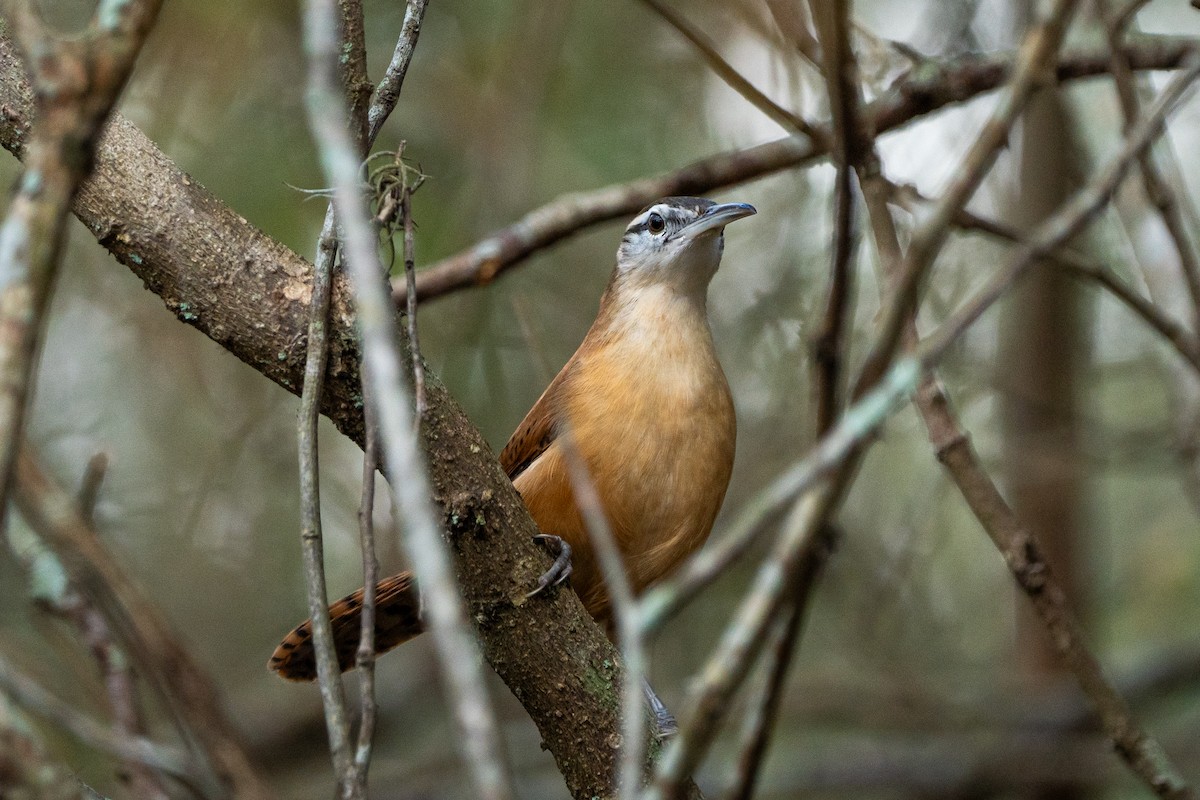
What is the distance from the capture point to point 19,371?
1.63 metres

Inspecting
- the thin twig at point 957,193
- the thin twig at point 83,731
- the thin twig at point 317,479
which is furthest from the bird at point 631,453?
the thin twig at point 957,193

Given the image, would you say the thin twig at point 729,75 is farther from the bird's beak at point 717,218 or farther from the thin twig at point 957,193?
the thin twig at point 957,193

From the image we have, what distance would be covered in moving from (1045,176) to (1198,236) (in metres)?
2.16

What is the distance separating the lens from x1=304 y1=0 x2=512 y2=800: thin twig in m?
1.47

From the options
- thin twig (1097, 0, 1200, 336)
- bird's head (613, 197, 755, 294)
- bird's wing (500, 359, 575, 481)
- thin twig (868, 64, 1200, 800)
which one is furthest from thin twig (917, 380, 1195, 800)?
bird's head (613, 197, 755, 294)

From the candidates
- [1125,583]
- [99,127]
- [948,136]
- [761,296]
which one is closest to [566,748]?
[99,127]

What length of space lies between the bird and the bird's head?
0.04 ft

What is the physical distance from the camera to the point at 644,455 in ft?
14.1

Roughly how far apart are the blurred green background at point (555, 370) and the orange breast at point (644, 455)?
3.60 ft

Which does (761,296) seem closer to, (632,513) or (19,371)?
(632,513)

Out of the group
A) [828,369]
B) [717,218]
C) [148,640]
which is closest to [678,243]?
[717,218]

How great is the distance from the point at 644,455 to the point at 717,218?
3.51ft

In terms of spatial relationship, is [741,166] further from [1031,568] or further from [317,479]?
[317,479]

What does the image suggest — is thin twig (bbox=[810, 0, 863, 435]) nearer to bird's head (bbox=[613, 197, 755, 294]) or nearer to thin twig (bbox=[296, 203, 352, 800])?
thin twig (bbox=[296, 203, 352, 800])
